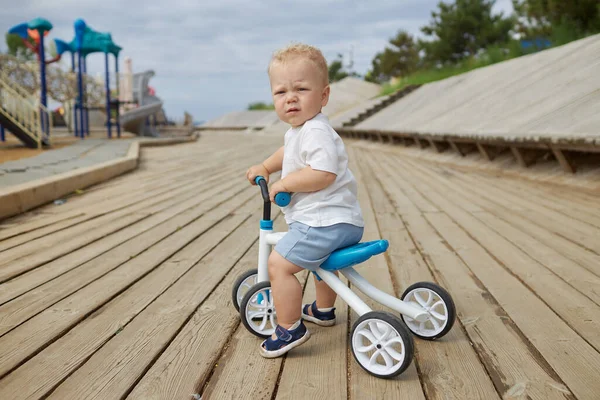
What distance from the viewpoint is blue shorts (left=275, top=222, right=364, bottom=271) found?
1.92 m

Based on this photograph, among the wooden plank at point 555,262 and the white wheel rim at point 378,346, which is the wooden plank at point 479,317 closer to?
the white wheel rim at point 378,346

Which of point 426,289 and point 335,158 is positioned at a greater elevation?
point 335,158

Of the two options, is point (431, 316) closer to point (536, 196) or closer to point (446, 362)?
point (446, 362)

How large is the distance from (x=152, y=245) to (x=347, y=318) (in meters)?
1.78

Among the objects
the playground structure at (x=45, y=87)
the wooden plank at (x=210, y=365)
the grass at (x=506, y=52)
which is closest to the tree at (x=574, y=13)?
the grass at (x=506, y=52)

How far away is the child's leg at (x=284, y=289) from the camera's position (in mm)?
1958

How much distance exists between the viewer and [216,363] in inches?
74.8

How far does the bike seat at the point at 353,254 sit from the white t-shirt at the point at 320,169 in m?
0.11

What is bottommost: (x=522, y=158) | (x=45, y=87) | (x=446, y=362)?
(x=446, y=362)

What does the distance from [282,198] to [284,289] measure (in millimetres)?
338

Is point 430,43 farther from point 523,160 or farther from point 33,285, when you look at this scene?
point 33,285

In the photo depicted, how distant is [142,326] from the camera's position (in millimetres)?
2215

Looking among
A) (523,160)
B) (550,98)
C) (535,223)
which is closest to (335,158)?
(535,223)

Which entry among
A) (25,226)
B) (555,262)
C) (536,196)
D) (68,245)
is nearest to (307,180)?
(555,262)
